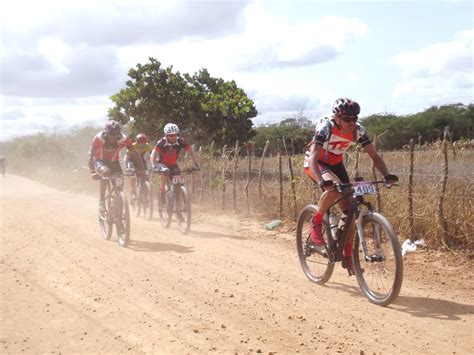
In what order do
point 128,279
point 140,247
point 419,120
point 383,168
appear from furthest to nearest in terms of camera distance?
1. point 419,120
2. point 140,247
3. point 128,279
4. point 383,168

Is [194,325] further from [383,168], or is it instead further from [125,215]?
[125,215]

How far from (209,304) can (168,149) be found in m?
5.78

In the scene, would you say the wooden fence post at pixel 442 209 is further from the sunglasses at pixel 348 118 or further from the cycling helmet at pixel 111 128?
the cycling helmet at pixel 111 128

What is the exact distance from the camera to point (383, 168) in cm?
564

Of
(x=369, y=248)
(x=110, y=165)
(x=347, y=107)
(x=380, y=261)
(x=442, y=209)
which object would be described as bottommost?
(x=380, y=261)

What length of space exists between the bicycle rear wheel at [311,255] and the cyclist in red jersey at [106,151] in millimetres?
4437

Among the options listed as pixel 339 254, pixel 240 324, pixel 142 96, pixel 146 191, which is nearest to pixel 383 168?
pixel 339 254

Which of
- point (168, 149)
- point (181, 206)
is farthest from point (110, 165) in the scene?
point (181, 206)

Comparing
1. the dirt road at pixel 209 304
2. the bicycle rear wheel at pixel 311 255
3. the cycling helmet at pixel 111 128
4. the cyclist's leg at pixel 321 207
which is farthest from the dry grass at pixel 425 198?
the cycling helmet at pixel 111 128

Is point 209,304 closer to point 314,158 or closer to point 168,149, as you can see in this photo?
point 314,158

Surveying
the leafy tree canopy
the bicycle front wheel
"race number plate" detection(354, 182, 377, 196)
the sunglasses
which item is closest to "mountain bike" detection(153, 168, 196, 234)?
the bicycle front wheel

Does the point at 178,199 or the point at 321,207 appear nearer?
the point at 321,207

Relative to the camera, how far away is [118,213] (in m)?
9.37

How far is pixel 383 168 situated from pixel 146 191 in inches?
326
